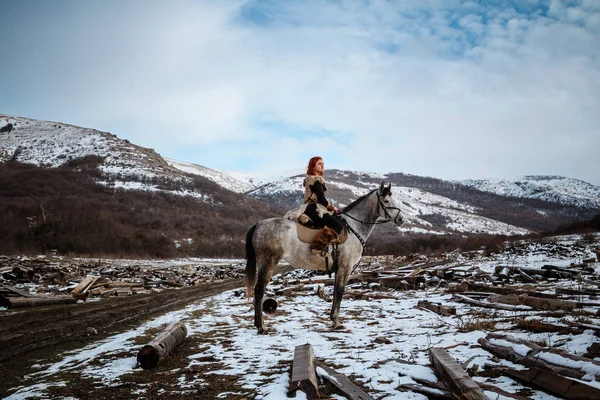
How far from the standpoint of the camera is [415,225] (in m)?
161

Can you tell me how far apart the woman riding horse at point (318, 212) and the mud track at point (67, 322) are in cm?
553

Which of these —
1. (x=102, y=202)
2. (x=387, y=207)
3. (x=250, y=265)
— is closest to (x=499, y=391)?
(x=387, y=207)

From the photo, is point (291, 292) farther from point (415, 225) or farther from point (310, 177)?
point (415, 225)

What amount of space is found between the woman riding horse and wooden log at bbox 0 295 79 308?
10.8 meters

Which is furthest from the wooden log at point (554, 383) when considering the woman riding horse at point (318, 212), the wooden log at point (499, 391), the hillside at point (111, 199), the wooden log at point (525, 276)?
the hillside at point (111, 199)

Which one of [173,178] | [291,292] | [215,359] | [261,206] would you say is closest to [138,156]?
[173,178]

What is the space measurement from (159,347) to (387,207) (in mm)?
6111

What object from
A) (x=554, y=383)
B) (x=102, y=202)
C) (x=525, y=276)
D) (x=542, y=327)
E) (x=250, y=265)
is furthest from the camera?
(x=102, y=202)

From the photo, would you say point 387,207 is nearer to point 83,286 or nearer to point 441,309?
point 441,309

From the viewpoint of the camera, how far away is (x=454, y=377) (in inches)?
141

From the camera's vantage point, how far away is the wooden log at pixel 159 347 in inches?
207

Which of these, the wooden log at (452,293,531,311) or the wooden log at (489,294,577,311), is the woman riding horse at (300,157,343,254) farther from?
the wooden log at (489,294,577,311)

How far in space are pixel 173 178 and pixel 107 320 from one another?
103m

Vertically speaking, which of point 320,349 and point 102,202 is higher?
point 102,202
